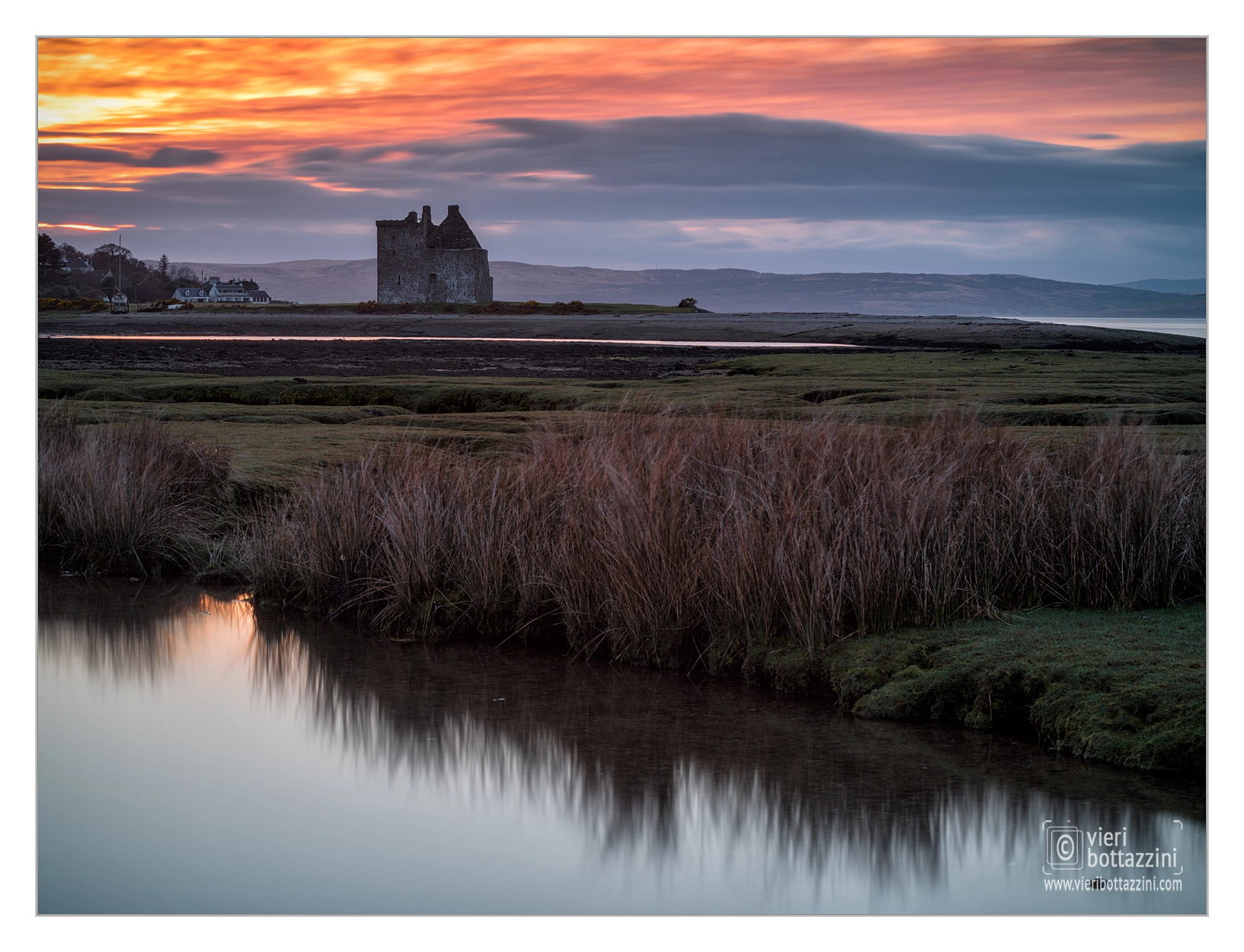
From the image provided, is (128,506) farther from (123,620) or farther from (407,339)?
(407,339)

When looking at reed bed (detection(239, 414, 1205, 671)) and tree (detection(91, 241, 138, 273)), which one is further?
tree (detection(91, 241, 138, 273))

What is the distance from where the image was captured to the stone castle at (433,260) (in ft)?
256

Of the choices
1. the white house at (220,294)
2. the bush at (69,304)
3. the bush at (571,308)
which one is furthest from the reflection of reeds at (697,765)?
the white house at (220,294)

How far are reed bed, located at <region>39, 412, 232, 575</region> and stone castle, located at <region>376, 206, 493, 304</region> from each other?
227 ft

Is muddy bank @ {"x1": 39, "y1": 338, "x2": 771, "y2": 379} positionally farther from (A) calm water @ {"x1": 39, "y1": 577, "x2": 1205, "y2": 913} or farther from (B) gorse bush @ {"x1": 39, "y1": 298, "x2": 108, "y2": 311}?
(A) calm water @ {"x1": 39, "y1": 577, "x2": 1205, "y2": 913}

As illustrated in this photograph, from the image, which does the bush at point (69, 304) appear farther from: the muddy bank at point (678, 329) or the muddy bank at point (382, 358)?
the muddy bank at point (382, 358)

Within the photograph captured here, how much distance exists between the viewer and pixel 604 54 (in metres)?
6.87

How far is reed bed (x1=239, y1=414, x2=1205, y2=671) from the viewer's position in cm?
679

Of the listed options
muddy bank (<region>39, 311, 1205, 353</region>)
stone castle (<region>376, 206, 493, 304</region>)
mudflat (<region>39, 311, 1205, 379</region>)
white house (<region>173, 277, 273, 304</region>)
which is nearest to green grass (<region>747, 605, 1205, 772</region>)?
mudflat (<region>39, 311, 1205, 379</region>)

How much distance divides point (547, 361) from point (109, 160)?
22.5 m

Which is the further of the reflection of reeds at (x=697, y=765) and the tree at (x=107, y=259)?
the tree at (x=107, y=259)

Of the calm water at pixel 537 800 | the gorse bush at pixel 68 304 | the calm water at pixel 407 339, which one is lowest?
the calm water at pixel 537 800

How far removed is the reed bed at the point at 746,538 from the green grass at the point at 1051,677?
20 centimetres
